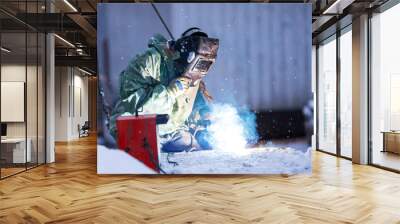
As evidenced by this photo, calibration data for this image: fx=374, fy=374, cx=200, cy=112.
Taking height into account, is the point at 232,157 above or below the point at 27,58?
below

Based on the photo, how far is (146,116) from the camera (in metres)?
6.59

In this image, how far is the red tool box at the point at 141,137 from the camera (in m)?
6.57

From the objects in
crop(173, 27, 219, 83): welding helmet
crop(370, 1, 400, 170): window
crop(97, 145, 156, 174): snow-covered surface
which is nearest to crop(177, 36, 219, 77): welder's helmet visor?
crop(173, 27, 219, 83): welding helmet

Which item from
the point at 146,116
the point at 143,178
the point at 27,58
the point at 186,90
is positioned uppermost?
the point at 27,58

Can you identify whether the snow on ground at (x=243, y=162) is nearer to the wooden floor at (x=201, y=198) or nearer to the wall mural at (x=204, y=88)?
the wall mural at (x=204, y=88)

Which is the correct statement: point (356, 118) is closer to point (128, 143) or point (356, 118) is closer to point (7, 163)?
point (128, 143)

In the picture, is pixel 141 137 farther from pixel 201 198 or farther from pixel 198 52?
pixel 201 198

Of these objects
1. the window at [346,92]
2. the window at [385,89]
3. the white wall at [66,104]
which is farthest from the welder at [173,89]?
the white wall at [66,104]

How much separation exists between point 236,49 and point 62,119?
1135 cm

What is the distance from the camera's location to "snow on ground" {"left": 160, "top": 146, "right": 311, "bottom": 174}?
6.59 metres

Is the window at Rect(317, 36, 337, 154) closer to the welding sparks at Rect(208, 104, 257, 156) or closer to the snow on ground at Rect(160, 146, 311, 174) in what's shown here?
the snow on ground at Rect(160, 146, 311, 174)

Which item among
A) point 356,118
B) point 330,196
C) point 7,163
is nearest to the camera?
point 330,196

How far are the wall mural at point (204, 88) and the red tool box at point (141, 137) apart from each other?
0.02 meters

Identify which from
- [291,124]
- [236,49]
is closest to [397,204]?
[291,124]
